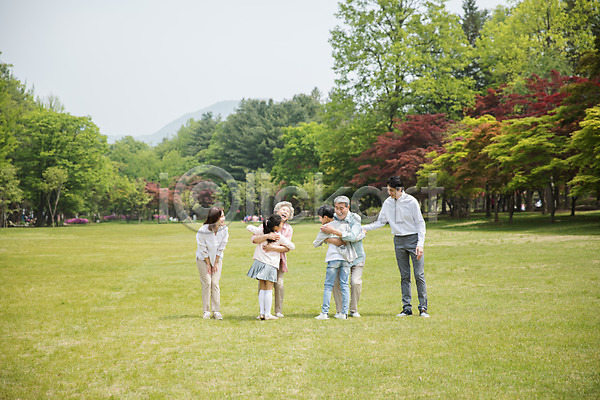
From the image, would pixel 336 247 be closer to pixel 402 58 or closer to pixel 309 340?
pixel 309 340

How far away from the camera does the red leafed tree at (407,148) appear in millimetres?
37281

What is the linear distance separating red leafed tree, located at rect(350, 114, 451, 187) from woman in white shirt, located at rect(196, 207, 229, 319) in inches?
1154

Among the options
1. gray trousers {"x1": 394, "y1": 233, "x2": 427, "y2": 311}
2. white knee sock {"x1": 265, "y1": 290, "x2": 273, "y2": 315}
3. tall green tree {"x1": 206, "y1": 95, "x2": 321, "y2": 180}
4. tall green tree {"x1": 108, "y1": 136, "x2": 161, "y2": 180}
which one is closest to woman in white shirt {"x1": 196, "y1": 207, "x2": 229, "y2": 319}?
white knee sock {"x1": 265, "y1": 290, "x2": 273, "y2": 315}

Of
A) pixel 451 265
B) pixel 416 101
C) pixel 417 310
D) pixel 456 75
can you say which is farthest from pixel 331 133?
pixel 417 310

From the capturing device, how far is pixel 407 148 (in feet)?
128

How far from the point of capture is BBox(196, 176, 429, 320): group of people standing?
25.1ft

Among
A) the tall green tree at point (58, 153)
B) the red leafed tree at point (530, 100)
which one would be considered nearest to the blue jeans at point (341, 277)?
the red leafed tree at point (530, 100)

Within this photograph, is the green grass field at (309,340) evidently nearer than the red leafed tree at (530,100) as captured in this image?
Yes

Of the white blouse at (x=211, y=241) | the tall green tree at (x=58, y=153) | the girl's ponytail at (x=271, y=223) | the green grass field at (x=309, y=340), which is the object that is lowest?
the green grass field at (x=309, y=340)

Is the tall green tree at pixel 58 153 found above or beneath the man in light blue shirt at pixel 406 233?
above

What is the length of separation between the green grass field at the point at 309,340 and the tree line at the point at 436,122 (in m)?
15.1

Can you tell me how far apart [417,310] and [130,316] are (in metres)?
4.39

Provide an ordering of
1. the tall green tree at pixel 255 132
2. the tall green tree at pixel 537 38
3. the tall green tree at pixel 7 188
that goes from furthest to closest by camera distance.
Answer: the tall green tree at pixel 255 132 < the tall green tree at pixel 7 188 < the tall green tree at pixel 537 38

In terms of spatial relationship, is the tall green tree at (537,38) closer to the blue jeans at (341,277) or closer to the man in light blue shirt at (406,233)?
the man in light blue shirt at (406,233)
